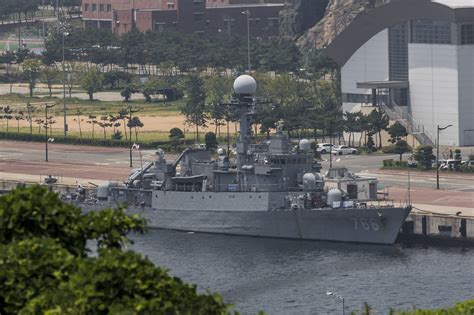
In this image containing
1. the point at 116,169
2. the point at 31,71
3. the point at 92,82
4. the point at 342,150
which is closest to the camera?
the point at 116,169

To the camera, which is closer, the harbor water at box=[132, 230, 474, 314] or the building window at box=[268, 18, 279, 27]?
the harbor water at box=[132, 230, 474, 314]

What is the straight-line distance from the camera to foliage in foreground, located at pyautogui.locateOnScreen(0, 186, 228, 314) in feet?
102

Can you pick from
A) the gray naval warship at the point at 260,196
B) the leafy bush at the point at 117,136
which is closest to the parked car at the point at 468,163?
the gray naval warship at the point at 260,196

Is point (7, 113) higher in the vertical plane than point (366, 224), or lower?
higher

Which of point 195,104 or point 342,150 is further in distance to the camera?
point 195,104

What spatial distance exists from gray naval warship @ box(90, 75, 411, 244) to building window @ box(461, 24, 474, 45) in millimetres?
30239

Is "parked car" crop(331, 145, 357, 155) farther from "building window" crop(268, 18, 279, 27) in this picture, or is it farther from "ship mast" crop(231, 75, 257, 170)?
"building window" crop(268, 18, 279, 27)

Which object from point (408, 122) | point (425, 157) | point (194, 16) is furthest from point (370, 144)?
point (194, 16)

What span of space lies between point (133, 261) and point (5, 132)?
94.3 metres

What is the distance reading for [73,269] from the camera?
31.9m

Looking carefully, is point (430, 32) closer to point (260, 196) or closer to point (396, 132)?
point (396, 132)

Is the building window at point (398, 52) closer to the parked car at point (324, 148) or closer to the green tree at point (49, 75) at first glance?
the parked car at point (324, 148)

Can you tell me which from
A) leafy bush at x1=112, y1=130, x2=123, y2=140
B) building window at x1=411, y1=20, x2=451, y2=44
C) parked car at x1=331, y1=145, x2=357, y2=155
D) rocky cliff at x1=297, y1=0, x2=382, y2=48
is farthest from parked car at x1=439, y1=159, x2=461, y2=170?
rocky cliff at x1=297, y1=0, x2=382, y2=48

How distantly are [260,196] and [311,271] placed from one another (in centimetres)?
1250
